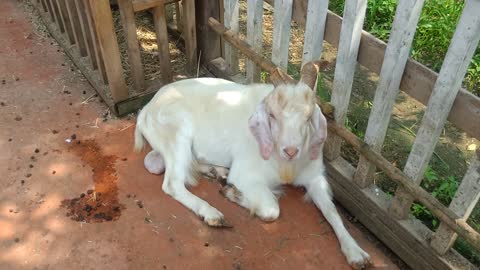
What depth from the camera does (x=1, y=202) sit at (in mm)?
3801

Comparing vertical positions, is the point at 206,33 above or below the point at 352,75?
below

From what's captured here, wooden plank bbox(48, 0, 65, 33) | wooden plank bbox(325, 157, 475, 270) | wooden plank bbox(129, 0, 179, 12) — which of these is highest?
wooden plank bbox(129, 0, 179, 12)

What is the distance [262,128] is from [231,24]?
154cm

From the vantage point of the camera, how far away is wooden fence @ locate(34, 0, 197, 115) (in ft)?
13.4

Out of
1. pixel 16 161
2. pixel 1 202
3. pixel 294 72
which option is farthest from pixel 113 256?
pixel 294 72

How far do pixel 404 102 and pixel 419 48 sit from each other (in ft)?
1.94

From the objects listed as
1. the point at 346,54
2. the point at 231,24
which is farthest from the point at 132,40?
the point at 346,54

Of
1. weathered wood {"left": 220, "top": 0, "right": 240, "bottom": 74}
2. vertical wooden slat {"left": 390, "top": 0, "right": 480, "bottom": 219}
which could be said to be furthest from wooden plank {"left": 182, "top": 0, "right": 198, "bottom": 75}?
vertical wooden slat {"left": 390, "top": 0, "right": 480, "bottom": 219}

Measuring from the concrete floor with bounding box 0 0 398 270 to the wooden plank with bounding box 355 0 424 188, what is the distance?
0.71m

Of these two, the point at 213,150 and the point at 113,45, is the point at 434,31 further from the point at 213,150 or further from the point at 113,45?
the point at 113,45

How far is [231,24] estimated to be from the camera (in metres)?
4.44

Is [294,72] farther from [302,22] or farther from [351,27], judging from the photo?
[351,27]

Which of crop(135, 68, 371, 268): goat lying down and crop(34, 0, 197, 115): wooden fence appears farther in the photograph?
crop(34, 0, 197, 115): wooden fence

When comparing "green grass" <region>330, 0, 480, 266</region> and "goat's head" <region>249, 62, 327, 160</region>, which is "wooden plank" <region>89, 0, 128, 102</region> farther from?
"green grass" <region>330, 0, 480, 266</region>
